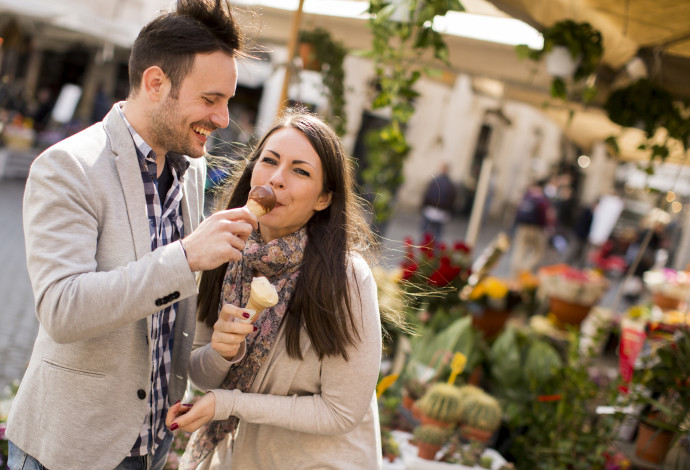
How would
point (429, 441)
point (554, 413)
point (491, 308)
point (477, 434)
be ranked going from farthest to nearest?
point (491, 308)
point (554, 413)
point (477, 434)
point (429, 441)

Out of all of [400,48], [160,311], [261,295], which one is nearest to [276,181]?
[261,295]

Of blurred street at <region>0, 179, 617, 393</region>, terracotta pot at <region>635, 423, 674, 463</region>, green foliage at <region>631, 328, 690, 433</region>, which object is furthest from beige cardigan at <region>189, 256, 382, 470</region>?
terracotta pot at <region>635, 423, 674, 463</region>

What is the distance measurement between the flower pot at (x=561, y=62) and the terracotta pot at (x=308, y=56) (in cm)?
166

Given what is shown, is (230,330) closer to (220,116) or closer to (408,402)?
(220,116)

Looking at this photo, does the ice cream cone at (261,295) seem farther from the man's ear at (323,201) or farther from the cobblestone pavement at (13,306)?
the cobblestone pavement at (13,306)

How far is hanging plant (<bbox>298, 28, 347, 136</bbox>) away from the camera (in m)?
4.54

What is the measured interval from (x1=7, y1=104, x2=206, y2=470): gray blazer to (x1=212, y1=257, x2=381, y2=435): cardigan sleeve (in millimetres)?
282

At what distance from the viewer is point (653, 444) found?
3.61 metres

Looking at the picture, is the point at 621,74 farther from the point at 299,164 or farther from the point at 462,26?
the point at 299,164

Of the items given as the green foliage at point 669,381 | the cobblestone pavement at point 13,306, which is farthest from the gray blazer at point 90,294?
the cobblestone pavement at point 13,306

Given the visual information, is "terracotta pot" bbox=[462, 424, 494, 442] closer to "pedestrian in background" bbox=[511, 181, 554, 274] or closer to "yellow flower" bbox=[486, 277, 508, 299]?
"yellow flower" bbox=[486, 277, 508, 299]

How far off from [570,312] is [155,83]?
5920mm

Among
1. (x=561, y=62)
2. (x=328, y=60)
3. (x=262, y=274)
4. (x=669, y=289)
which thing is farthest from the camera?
(x=669, y=289)

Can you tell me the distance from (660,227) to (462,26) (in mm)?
11729
